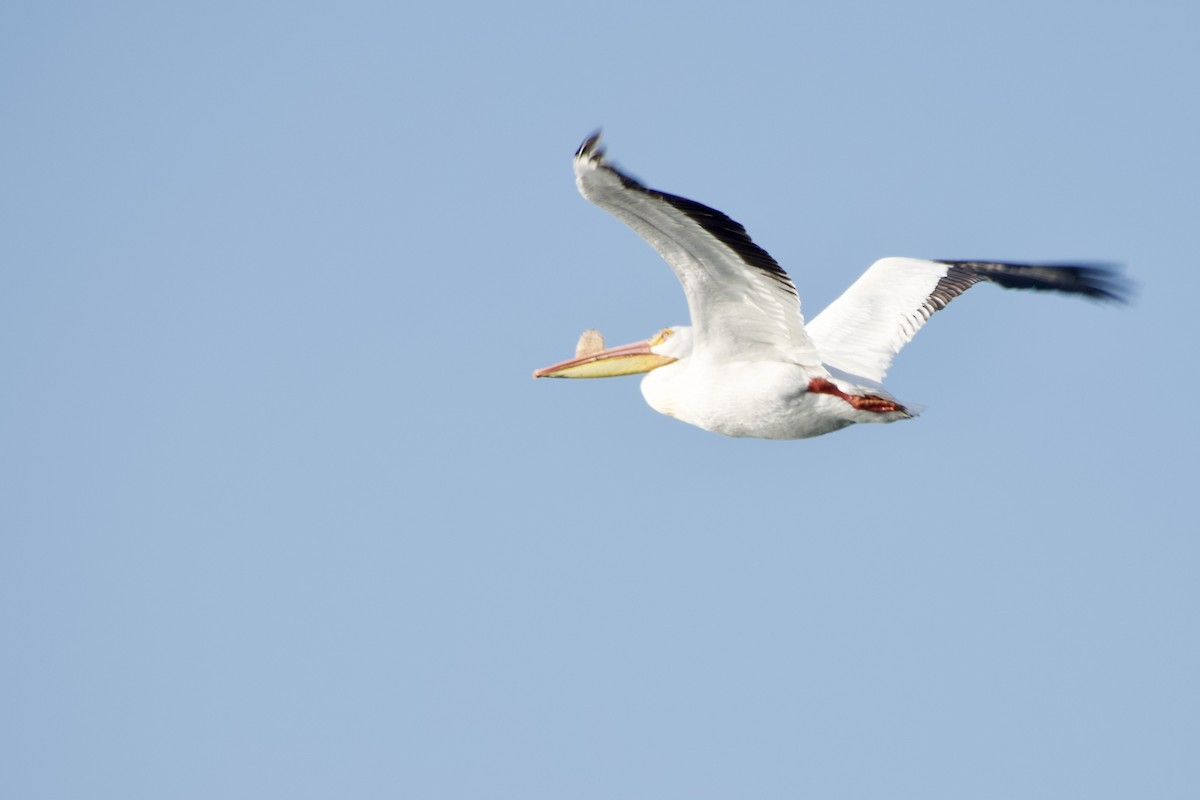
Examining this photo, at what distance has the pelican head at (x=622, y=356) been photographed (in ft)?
38.7

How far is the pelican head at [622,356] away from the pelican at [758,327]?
0.03 ft

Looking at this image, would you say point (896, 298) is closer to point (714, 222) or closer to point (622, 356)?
point (622, 356)

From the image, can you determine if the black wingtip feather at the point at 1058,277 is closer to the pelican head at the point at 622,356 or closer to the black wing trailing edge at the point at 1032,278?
the black wing trailing edge at the point at 1032,278

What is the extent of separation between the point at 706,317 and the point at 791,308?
55 centimetres

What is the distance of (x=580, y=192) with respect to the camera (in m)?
8.80

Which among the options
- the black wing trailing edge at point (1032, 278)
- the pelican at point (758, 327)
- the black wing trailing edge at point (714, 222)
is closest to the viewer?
the black wing trailing edge at point (714, 222)

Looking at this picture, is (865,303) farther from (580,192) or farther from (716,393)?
(580,192)

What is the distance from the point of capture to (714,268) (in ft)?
31.9

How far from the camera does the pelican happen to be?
912 centimetres

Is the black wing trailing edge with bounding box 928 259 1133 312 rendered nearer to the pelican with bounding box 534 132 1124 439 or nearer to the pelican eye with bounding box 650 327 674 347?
the pelican with bounding box 534 132 1124 439

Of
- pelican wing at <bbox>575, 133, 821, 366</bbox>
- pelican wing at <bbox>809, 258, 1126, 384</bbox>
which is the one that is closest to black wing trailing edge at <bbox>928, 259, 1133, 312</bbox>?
pelican wing at <bbox>809, 258, 1126, 384</bbox>

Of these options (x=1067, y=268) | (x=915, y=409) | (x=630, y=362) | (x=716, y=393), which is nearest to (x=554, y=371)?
(x=630, y=362)

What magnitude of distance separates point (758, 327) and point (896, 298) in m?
2.04

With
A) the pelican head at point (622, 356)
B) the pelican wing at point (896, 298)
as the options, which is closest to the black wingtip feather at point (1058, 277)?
the pelican wing at point (896, 298)
